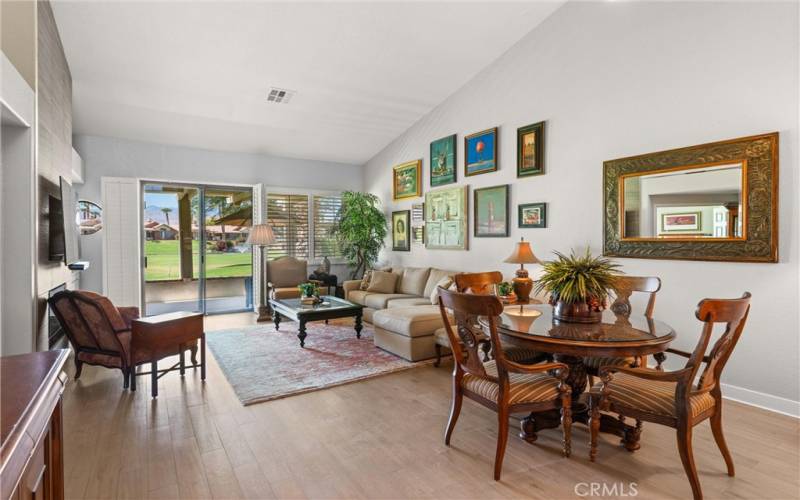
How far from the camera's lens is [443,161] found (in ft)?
20.6

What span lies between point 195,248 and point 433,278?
161 inches

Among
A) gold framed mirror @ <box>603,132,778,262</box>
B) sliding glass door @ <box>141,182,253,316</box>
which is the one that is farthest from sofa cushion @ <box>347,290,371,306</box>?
gold framed mirror @ <box>603,132,778,262</box>

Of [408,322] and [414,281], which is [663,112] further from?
[414,281]

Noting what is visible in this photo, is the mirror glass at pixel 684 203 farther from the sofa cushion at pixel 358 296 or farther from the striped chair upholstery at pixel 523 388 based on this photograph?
the sofa cushion at pixel 358 296

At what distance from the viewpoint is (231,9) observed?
400cm

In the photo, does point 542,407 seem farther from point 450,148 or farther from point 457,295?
point 450,148

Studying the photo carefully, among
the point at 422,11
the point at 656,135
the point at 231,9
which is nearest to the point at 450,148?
the point at 422,11

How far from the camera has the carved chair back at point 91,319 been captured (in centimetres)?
337

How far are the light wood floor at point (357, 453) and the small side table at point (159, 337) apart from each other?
291 millimetres

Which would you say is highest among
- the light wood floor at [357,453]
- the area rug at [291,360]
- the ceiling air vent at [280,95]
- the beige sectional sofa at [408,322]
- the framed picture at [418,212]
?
the ceiling air vent at [280,95]

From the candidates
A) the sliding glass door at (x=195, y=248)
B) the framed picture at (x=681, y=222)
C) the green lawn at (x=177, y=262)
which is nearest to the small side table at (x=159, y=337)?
the sliding glass door at (x=195, y=248)

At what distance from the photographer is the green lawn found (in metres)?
6.79

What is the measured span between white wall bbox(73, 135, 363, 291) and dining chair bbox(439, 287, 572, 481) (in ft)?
19.1

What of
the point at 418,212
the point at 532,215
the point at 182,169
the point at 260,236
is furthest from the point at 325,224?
the point at 532,215
